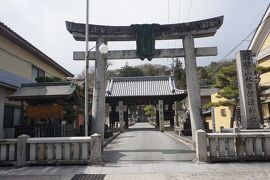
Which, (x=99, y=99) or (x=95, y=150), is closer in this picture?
(x=95, y=150)

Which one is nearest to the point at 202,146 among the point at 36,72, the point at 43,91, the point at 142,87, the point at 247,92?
the point at 247,92

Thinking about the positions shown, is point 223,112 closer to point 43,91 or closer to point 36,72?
point 36,72

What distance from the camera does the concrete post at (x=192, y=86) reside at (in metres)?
14.3

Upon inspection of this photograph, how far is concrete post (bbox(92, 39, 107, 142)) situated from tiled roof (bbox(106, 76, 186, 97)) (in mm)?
18841

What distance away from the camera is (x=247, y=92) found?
42.8 ft

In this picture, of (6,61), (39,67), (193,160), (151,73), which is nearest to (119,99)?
(39,67)

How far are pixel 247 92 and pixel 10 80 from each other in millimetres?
13323

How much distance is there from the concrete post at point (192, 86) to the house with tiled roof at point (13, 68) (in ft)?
33.0

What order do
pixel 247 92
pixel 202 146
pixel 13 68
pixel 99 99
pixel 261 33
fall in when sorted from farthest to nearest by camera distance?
pixel 261 33 < pixel 13 68 < pixel 99 99 < pixel 247 92 < pixel 202 146

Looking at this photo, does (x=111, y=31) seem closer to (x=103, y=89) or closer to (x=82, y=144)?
(x=103, y=89)

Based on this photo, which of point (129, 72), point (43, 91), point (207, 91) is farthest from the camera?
point (129, 72)

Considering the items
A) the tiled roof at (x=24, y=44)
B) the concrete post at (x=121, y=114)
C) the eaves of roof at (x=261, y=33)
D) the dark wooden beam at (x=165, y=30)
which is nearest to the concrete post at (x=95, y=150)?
the dark wooden beam at (x=165, y=30)

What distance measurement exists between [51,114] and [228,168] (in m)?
9.90

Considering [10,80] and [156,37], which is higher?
[156,37]
